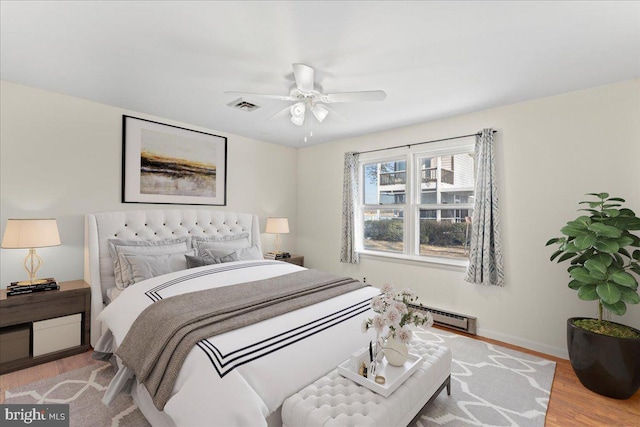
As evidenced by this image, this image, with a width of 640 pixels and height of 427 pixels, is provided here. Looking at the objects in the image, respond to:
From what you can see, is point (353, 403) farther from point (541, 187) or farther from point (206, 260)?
point (541, 187)

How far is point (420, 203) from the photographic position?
3994mm

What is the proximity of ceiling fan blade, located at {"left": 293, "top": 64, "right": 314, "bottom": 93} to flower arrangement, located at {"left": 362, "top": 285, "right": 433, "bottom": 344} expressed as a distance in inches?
66.1

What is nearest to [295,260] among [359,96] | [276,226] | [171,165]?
[276,226]

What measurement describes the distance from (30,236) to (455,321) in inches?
172

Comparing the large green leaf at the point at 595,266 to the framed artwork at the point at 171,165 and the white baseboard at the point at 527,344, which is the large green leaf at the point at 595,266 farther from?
the framed artwork at the point at 171,165

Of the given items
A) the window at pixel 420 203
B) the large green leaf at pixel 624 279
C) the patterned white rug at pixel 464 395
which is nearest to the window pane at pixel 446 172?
the window at pixel 420 203

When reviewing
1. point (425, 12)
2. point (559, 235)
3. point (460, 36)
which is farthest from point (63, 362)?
point (559, 235)

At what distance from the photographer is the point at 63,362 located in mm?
2686

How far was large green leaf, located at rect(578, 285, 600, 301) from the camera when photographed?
2291 millimetres

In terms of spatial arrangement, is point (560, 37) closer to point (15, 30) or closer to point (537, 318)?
point (537, 318)

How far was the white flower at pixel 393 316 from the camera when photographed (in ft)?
5.58

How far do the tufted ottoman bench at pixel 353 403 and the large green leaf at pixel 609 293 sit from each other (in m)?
1.48

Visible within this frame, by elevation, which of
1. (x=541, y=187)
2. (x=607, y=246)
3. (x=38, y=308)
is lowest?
(x=38, y=308)

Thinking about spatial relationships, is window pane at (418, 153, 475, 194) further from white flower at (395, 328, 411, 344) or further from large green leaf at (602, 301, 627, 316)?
white flower at (395, 328, 411, 344)
